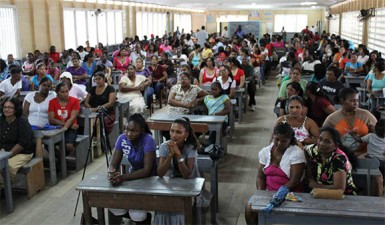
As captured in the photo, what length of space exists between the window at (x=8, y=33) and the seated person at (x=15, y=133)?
7.21 metres

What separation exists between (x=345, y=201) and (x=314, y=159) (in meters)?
0.53

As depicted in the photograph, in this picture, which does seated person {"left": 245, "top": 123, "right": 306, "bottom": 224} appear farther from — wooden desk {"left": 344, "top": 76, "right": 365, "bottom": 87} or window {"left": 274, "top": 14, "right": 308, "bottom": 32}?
window {"left": 274, "top": 14, "right": 308, "bottom": 32}

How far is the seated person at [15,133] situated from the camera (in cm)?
473

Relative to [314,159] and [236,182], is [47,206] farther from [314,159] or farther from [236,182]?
[314,159]

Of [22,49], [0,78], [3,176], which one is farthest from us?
[22,49]

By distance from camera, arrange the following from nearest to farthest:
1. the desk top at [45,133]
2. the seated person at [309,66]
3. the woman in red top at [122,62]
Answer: the desk top at [45,133]
the seated person at [309,66]
the woman in red top at [122,62]

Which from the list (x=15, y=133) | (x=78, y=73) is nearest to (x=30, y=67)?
(x=78, y=73)

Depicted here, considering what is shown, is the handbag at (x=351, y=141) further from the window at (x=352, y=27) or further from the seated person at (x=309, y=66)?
the window at (x=352, y=27)

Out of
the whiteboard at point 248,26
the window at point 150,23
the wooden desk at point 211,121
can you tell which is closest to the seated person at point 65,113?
the wooden desk at point 211,121

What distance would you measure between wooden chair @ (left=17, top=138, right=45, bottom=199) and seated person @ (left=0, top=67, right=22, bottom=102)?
2444 mm

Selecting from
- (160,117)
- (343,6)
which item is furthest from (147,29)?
(160,117)

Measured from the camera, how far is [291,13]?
113ft

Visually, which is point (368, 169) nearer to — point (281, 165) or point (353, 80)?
point (281, 165)

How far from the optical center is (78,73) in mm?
9031
